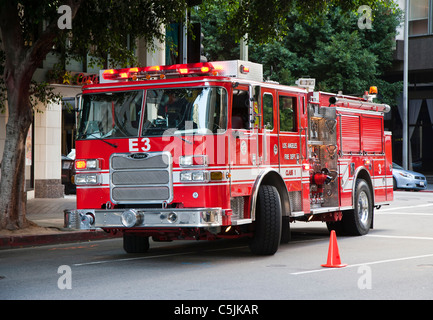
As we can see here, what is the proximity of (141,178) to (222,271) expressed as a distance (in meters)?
1.83

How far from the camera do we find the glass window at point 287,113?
12328 mm

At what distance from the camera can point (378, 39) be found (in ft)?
123

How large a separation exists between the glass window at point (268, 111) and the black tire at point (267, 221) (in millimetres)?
1002

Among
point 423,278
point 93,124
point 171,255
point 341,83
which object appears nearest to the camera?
point 423,278

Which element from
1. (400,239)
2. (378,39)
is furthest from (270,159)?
(378,39)

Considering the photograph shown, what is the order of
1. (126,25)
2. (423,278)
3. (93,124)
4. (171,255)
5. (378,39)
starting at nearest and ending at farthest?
(423,278) < (93,124) < (171,255) < (126,25) < (378,39)

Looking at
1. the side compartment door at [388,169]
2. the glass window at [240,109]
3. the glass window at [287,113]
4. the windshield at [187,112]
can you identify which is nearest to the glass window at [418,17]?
the side compartment door at [388,169]

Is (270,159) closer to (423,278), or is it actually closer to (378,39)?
(423,278)

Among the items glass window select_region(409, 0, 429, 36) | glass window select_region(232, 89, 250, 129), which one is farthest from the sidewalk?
glass window select_region(409, 0, 429, 36)

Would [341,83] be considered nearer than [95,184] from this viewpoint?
No

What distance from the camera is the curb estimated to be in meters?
14.0

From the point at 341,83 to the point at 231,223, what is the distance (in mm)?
25092

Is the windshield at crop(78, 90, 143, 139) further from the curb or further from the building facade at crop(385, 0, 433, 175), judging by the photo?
the building facade at crop(385, 0, 433, 175)

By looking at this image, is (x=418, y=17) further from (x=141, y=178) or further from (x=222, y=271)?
(x=222, y=271)
